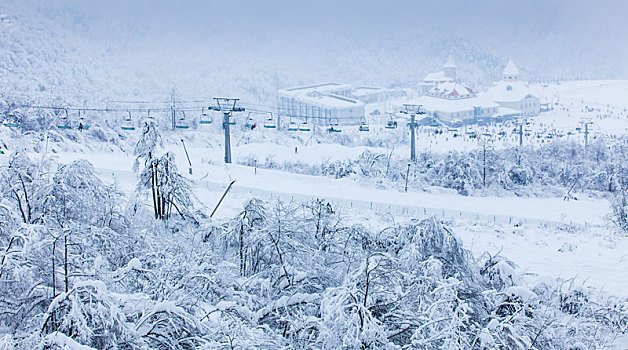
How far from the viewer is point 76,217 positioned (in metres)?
7.12

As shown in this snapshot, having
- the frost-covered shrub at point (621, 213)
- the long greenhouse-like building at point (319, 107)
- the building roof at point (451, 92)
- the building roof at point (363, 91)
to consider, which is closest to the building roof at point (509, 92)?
the building roof at point (451, 92)

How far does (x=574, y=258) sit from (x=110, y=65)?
10386 centimetres

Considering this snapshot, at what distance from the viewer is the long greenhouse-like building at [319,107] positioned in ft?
240

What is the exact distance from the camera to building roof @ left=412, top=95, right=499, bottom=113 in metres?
74.7

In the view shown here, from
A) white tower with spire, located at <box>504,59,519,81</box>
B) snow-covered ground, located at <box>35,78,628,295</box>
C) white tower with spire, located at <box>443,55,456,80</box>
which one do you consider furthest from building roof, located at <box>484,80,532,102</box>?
snow-covered ground, located at <box>35,78,628,295</box>

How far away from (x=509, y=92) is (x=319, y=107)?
97.3 ft

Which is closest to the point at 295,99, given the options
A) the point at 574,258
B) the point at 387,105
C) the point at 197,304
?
the point at 387,105

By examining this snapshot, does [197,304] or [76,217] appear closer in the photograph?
[197,304]

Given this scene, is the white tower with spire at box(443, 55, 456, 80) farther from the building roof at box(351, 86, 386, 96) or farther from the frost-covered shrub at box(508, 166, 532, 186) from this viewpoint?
the frost-covered shrub at box(508, 166, 532, 186)

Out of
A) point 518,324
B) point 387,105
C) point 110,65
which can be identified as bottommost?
point 518,324

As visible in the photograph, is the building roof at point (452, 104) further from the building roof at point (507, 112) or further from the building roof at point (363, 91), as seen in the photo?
the building roof at point (363, 91)

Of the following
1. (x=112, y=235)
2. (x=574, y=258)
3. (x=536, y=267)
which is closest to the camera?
(x=112, y=235)

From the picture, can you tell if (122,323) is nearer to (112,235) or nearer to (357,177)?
(112,235)

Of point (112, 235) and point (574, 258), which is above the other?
point (112, 235)
